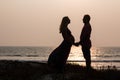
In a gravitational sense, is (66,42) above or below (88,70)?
above

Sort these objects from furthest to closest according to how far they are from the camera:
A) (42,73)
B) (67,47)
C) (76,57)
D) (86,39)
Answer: (76,57) → (86,39) → (67,47) → (42,73)

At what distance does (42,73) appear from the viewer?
643 inches

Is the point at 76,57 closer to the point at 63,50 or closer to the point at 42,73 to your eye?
the point at 63,50

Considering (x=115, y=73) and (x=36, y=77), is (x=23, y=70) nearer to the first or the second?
(x=36, y=77)

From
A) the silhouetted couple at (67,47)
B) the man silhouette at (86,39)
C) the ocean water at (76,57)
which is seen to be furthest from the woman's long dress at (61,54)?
the ocean water at (76,57)

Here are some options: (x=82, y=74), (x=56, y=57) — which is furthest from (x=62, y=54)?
(x=82, y=74)

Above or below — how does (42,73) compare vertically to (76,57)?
above

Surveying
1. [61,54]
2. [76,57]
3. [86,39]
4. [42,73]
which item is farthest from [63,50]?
[76,57]

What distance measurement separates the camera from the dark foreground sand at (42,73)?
619 inches

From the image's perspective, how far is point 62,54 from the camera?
17.1m

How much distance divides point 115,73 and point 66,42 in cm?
217

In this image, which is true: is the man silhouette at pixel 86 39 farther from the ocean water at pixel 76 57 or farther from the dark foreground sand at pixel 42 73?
the ocean water at pixel 76 57

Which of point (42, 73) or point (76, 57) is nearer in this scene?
point (42, 73)

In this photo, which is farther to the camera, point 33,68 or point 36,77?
point 33,68
